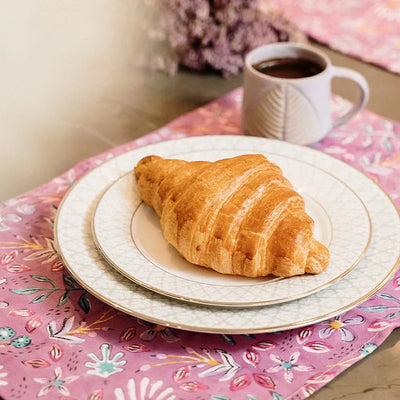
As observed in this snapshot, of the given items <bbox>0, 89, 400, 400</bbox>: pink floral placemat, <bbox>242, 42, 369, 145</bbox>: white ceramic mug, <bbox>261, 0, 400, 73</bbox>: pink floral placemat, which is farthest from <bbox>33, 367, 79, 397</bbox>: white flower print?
<bbox>261, 0, 400, 73</bbox>: pink floral placemat

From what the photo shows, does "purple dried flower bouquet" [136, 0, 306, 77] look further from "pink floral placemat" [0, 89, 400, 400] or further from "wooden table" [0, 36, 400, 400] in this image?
"pink floral placemat" [0, 89, 400, 400]

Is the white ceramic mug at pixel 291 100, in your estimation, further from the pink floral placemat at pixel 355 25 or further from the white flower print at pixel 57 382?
the white flower print at pixel 57 382

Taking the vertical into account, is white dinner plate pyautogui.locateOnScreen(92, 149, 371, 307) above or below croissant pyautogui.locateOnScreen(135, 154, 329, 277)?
below

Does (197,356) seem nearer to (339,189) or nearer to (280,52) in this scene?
(339,189)

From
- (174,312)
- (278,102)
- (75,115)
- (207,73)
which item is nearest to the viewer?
(174,312)

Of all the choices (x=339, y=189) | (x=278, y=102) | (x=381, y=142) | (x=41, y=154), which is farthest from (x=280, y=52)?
(x=41, y=154)

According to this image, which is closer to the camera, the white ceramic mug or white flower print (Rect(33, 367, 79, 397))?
white flower print (Rect(33, 367, 79, 397))

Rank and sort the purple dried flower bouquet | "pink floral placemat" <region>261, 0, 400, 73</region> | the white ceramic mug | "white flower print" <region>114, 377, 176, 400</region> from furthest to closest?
1. "pink floral placemat" <region>261, 0, 400, 73</region>
2. the purple dried flower bouquet
3. the white ceramic mug
4. "white flower print" <region>114, 377, 176, 400</region>
